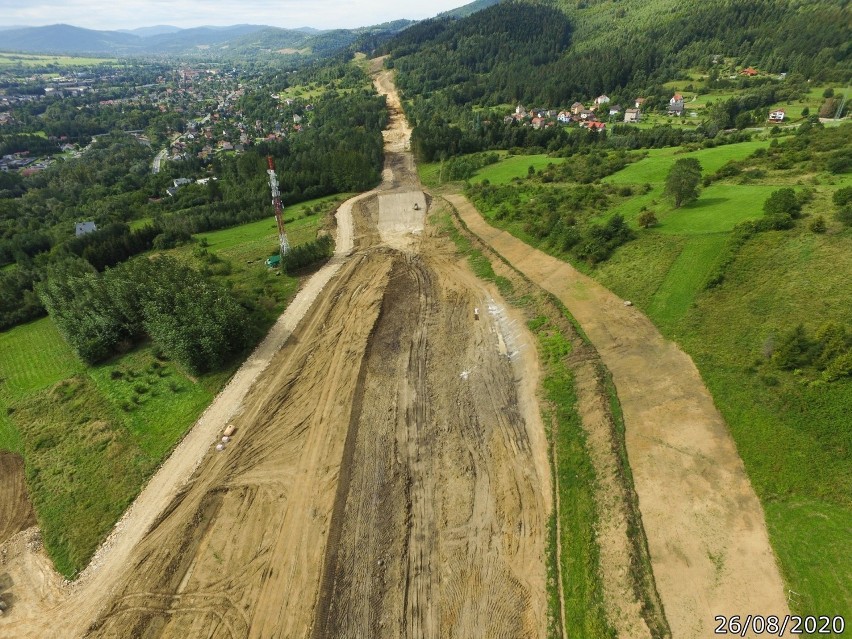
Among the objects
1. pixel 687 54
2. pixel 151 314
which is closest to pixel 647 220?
pixel 151 314

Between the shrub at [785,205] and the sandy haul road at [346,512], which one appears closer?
the sandy haul road at [346,512]

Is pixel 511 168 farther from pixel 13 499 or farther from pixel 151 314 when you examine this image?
pixel 13 499

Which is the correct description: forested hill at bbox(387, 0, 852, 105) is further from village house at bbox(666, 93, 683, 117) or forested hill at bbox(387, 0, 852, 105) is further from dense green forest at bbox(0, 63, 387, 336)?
dense green forest at bbox(0, 63, 387, 336)

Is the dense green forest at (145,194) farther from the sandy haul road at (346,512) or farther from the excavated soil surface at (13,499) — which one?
the sandy haul road at (346,512)

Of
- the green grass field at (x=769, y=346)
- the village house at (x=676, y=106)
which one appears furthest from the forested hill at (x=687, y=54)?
the green grass field at (x=769, y=346)

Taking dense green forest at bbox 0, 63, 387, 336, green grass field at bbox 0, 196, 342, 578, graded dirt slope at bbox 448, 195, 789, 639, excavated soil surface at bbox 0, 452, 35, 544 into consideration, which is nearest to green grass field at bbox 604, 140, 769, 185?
graded dirt slope at bbox 448, 195, 789, 639

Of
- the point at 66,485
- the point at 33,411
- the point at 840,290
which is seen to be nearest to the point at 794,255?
the point at 840,290
